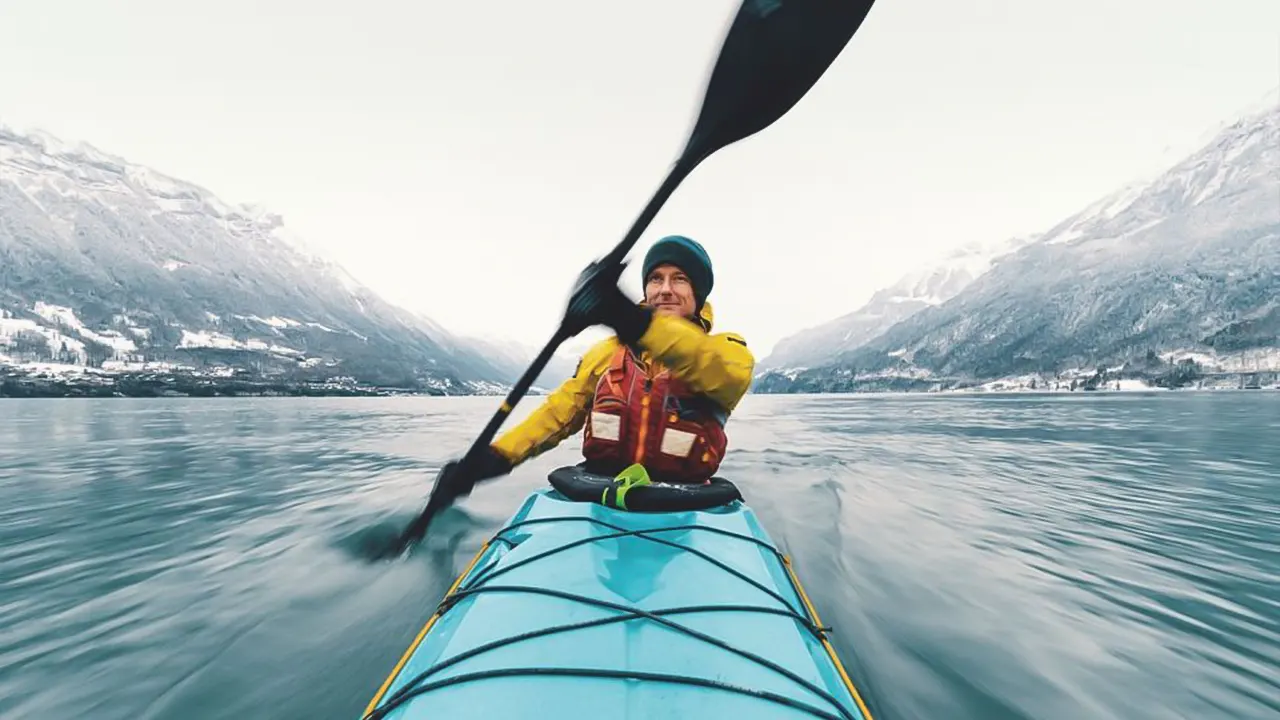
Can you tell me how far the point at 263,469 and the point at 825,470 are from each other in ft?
52.1

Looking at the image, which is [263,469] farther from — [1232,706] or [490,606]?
[1232,706]

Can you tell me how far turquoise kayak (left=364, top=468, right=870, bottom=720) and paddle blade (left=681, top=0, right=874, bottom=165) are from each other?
2945mm

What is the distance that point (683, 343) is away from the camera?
398 cm

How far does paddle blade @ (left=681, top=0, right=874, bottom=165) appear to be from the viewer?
3.43 m

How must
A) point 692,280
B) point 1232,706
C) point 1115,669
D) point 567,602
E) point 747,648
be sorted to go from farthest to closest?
1. point 692,280
2. point 1115,669
3. point 1232,706
4. point 567,602
5. point 747,648

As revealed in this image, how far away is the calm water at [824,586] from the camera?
407cm

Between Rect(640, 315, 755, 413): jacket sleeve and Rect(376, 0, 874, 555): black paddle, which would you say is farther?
Rect(640, 315, 755, 413): jacket sleeve

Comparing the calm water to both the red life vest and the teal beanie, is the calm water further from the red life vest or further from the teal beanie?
the teal beanie

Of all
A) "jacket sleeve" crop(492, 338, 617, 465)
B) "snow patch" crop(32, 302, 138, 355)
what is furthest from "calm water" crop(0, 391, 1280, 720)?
"snow patch" crop(32, 302, 138, 355)

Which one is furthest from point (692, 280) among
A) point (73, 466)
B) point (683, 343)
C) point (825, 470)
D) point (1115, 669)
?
point (73, 466)

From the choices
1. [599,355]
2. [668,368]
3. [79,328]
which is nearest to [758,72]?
[668,368]

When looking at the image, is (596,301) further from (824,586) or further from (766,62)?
(824,586)

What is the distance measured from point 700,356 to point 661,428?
120 centimetres

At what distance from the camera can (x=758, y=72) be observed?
3.64 m
